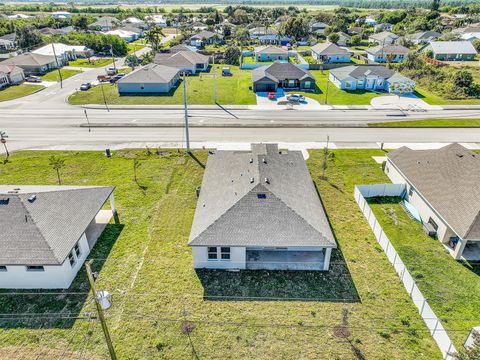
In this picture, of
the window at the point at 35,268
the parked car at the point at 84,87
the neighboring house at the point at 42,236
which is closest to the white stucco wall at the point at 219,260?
the neighboring house at the point at 42,236

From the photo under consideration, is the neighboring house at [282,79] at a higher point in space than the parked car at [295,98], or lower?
higher

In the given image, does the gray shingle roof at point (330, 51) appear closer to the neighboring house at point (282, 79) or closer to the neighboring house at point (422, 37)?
the neighboring house at point (282, 79)

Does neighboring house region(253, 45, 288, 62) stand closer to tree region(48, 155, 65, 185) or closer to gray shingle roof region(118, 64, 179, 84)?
gray shingle roof region(118, 64, 179, 84)

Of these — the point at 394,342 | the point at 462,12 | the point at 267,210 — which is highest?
the point at 462,12

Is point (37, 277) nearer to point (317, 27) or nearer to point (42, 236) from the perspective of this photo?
point (42, 236)

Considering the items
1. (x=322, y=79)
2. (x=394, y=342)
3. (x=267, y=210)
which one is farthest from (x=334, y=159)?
(x=322, y=79)

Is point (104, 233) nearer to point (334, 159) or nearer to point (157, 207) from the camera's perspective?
point (157, 207)

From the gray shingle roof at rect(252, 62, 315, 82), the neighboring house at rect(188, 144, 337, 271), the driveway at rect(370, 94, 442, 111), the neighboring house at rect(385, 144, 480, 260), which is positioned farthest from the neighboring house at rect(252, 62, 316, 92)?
the neighboring house at rect(188, 144, 337, 271)

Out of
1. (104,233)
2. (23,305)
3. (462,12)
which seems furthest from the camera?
(462,12)

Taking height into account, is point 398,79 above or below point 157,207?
above
